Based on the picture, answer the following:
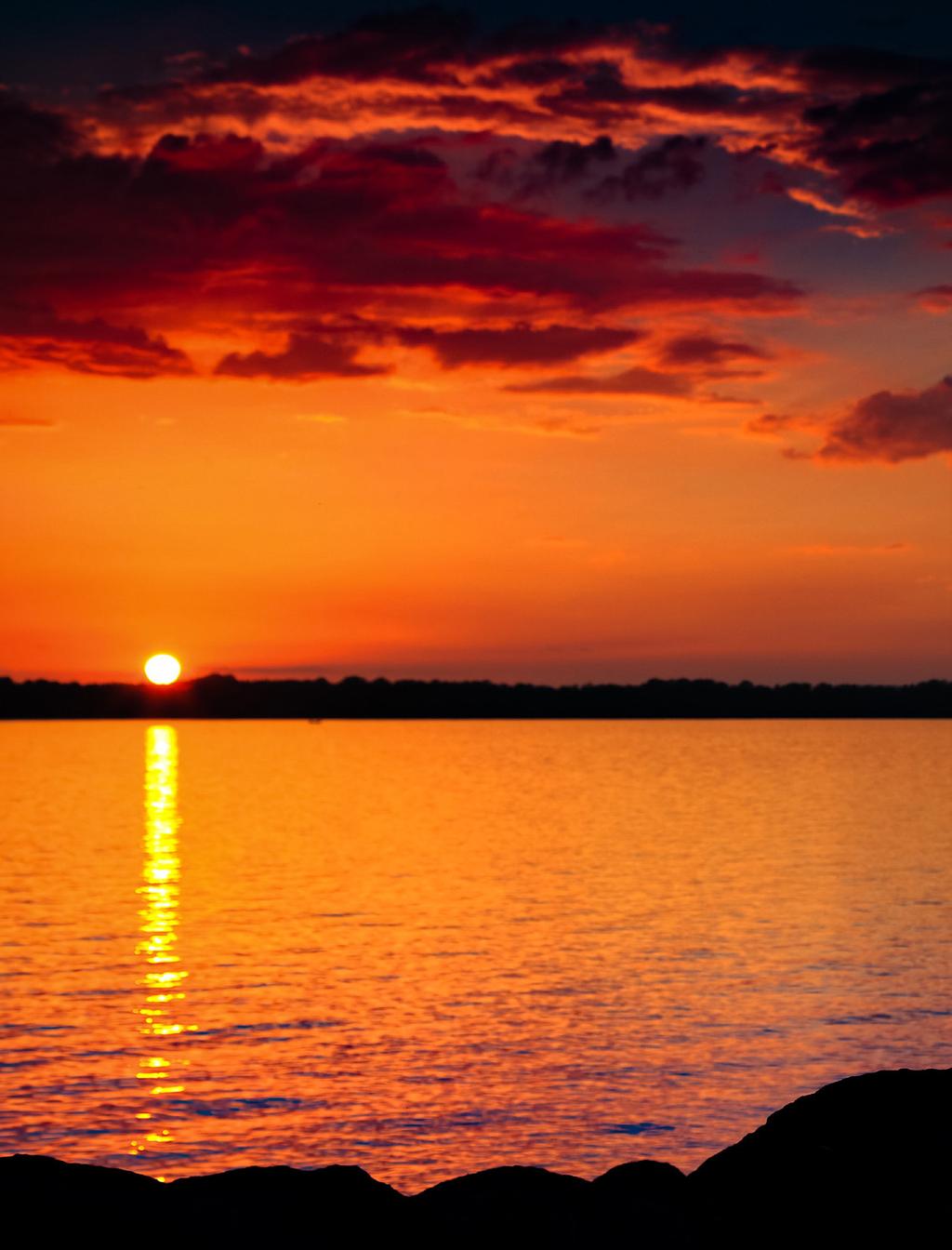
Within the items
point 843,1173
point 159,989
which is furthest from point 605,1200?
point 159,989

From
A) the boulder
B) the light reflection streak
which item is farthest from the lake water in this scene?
the boulder

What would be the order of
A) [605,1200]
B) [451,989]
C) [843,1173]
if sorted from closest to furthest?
[605,1200] → [843,1173] → [451,989]

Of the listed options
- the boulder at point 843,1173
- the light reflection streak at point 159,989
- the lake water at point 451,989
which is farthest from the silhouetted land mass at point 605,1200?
the light reflection streak at point 159,989

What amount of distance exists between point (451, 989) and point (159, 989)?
6.32 meters

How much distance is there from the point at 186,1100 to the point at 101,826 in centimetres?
6364

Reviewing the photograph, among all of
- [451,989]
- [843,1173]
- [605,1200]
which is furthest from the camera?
[451,989]

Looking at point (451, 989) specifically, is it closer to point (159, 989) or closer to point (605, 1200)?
point (159, 989)

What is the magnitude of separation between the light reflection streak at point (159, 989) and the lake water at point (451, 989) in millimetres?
101

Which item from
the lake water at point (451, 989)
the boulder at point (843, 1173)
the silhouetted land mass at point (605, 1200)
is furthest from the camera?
the lake water at point (451, 989)

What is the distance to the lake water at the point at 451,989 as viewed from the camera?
22938 mm

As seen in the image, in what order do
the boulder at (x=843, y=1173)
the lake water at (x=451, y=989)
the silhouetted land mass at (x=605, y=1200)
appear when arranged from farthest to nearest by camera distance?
1. the lake water at (x=451, y=989)
2. the boulder at (x=843, y=1173)
3. the silhouetted land mass at (x=605, y=1200)

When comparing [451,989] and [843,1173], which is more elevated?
[843,1173]

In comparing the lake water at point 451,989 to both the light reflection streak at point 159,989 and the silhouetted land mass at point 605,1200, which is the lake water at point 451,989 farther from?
the silhouetted land mass at point 605,1200

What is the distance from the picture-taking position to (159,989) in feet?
111
